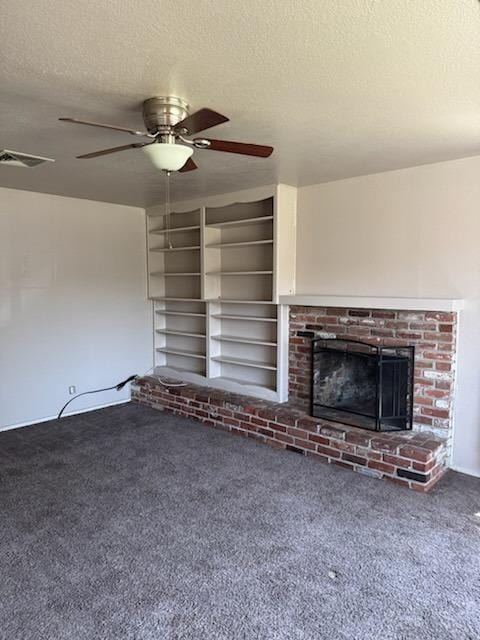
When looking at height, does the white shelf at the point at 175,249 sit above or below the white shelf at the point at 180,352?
above

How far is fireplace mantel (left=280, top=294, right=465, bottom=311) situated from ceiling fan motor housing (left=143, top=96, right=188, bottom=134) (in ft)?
7.18

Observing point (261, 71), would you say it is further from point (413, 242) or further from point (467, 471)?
point (467, 471)

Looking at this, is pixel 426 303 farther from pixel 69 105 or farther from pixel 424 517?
pixel 69 105

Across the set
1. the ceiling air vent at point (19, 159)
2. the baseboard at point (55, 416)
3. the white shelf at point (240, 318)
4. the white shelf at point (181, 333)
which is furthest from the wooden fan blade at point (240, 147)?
the baseboard at point (55, 416)

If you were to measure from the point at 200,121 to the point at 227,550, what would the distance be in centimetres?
230

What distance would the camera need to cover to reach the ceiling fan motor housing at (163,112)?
222cm

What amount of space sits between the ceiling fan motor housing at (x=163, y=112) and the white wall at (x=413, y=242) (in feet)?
7.14

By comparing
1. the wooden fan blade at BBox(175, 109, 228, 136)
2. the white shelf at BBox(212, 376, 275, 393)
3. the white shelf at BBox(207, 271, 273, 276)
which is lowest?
the white shelf at BBox(212, 376, 275, 393)

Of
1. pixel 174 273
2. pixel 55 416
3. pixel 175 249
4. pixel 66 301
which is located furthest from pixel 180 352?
pixel 55 416

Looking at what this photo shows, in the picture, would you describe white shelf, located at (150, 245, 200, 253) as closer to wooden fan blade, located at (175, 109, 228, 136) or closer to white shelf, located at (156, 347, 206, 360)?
white shelf, located at (156, 347, 206, 360)

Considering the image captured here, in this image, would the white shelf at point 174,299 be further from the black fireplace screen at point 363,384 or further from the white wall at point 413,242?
the black fireplace screen at point 363,384

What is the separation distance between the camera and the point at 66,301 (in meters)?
4.92

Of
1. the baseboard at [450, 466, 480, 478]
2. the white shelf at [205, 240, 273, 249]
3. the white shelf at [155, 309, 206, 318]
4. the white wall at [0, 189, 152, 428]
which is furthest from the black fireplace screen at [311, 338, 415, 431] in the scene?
the white wall at [0, 189, 152, 428]

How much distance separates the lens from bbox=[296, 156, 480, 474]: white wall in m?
3.39
